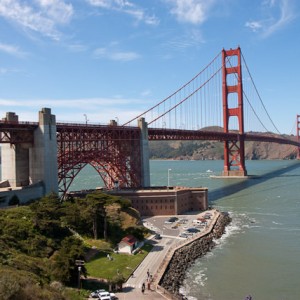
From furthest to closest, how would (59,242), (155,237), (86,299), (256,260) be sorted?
(155,237), (256,260), (59,242), (86,299)

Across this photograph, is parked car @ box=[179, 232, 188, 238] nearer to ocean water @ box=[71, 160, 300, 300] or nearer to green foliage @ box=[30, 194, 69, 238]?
ocean water @ box=[71, 160, 300, 300]

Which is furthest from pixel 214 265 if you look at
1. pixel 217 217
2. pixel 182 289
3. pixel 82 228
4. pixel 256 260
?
pixel 217 217

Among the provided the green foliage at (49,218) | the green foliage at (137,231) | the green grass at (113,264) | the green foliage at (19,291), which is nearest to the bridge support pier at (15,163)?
the green foliage at (49,218)

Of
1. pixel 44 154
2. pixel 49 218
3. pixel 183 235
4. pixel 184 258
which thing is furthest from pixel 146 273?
pixel 44 154

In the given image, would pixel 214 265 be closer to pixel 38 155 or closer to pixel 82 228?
pixel 82 228

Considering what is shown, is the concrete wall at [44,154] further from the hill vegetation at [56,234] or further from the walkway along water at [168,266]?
the walkway along water at [168,266]

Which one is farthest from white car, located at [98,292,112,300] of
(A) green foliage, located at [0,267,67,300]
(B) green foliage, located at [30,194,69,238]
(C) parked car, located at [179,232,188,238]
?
(C) parked car, located at [179,232,188,238]
